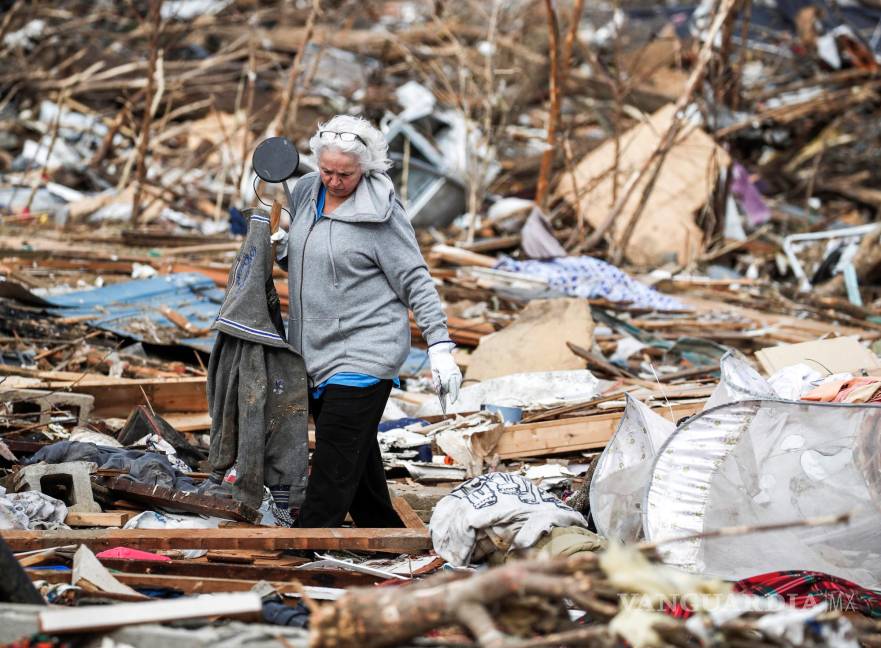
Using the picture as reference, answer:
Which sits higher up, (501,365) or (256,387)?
(256,387)

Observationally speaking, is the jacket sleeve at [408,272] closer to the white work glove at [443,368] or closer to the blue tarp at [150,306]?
the white work glove at [443,368]

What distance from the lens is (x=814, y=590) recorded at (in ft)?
12.2

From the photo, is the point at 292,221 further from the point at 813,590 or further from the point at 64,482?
the point at 813,590

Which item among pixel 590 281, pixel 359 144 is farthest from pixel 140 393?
pixel 590 281

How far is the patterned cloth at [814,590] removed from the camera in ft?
12.1

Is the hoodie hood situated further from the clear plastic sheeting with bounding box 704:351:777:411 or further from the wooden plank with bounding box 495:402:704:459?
the wooden plank with bounding box 495:402:704:459

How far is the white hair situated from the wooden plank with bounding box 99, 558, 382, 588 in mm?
1586

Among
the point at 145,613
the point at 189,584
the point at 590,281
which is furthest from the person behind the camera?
the point at 590,281

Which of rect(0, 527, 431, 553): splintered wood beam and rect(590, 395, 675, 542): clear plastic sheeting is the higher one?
rect(590, 395, 675, 542): clear plastic sheeting

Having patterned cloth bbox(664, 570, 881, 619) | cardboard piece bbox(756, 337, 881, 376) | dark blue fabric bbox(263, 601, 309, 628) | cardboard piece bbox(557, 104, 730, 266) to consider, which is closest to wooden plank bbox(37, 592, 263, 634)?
dark blue fabric bbox(263, 601, 309, 628)

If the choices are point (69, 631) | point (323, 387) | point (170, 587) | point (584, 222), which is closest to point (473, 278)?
point (584, 222)

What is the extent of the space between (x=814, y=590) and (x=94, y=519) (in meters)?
2.84

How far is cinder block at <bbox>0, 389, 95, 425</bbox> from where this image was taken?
18.0ft

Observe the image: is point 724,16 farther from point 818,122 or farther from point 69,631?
point 69,631
